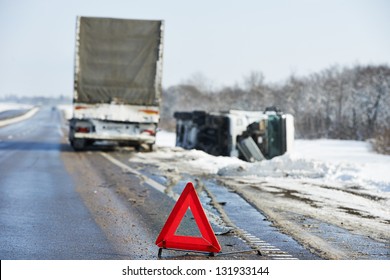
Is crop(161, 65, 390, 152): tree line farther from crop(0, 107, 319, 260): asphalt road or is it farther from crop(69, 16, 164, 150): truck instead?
crop(0, 107, 319, 260): asphalt road

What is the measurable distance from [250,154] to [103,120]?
15.1 feet

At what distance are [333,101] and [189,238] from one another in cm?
3443

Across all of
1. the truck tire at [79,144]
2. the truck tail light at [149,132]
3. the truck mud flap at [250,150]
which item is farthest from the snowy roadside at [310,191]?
the truck tire at [79,144]

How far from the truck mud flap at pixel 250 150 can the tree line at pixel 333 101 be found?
7.92 m

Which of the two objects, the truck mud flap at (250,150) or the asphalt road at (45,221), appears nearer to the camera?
the asphalt road at (45,221)

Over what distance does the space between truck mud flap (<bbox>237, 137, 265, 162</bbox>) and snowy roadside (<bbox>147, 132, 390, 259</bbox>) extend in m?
0.55

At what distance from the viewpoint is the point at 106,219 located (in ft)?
24.7

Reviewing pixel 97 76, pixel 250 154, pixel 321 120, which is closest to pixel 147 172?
pixel 250 154

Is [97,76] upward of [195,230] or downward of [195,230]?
upward

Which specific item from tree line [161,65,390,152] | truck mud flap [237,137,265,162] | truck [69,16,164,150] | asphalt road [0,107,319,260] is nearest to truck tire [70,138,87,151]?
truck [69,16,164,150]

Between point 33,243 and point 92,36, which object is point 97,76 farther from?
point 33,243

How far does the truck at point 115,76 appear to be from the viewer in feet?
61.6

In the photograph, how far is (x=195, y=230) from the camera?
6.80 metres

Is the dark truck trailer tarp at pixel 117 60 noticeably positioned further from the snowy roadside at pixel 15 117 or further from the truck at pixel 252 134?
the snowy roadside at pixel 15 117
